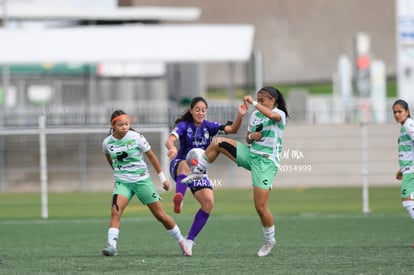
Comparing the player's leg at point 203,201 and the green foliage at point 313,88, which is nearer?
the player's leg at point 203,201

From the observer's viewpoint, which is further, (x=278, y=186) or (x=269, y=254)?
(x=278, y=186)

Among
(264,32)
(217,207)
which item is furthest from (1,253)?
(264,32)

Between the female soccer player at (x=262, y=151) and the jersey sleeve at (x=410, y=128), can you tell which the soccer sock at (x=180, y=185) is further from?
the jersey sleeve at (x=410, y=128)

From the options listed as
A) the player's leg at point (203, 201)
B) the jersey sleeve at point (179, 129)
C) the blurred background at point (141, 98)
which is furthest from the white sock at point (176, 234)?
the blurred background at point (141, 98)

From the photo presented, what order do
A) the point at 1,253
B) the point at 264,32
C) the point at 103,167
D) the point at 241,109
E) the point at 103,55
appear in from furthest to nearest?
the point at 264,32 < the point at 103,55 < the point at 103,167 < the point at 1,253 < the point at 241,109

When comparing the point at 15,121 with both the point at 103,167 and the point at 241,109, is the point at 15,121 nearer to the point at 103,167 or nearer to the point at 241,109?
the point at 103,167

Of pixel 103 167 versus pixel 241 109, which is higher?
pixel 241 109

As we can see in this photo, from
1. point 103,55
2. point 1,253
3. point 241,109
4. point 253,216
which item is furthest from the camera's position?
point 103,55

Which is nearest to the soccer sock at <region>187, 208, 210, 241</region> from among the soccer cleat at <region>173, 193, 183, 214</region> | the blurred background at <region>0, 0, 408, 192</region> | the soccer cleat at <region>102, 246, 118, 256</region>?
the soccer cleat at <region>173, 193, 183, 214</region>

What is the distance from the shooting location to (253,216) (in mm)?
22359

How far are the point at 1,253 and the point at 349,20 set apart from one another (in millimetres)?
66601

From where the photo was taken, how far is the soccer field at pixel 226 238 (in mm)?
12531

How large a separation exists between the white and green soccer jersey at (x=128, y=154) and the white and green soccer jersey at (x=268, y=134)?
1334 millimetres

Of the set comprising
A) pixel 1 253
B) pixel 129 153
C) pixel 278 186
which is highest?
pixel 129 153
